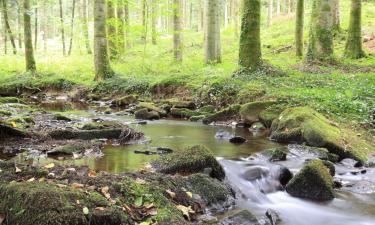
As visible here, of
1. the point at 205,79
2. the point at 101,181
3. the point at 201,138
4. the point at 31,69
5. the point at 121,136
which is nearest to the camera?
the point at 101,181

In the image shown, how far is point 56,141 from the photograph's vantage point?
27.1ft

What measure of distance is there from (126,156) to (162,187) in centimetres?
269

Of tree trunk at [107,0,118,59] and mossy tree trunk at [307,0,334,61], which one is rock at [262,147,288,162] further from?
tree trunk at [107,0,118,59]

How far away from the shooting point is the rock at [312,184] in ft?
20.4

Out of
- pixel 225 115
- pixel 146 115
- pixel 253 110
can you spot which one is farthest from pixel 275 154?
pixel 146 115

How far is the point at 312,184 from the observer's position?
20.7 ft

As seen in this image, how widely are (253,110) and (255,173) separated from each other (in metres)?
4.91

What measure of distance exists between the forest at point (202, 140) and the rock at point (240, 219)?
0.02 metres

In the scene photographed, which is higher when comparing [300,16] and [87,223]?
[300,16]

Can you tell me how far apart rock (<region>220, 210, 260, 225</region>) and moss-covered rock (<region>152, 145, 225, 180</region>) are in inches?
51.7

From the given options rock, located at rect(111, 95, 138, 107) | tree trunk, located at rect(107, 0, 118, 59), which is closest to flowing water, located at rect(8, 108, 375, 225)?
rock, located at rect(111, 95, 138, 107)

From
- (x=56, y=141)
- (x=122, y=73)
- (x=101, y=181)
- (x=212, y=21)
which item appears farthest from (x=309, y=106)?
(x=122, y=73)

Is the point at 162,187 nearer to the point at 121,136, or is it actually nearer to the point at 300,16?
the point at 121,136

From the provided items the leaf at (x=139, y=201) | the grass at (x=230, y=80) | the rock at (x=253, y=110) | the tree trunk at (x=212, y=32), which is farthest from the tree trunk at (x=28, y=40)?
the leaf at (x=139, y=201)
